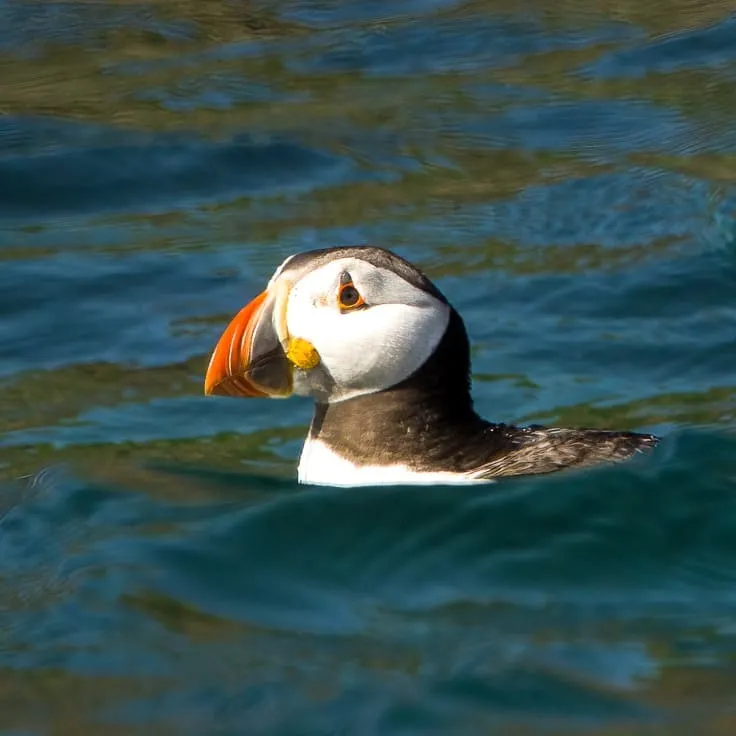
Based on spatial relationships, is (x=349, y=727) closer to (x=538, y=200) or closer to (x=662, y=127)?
(x=538, y=200)

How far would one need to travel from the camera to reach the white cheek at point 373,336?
6.64 m

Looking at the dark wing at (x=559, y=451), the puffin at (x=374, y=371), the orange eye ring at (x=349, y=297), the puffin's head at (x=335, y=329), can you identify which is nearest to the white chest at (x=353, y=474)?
the puffin at (x=374, y=371)

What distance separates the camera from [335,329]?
6.69 meters

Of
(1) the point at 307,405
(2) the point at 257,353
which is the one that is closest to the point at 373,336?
(2) the point at 257,353

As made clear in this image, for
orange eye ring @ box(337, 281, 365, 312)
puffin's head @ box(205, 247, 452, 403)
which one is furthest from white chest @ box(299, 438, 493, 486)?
orange eye ring @ box(337, 281, 365, 312)

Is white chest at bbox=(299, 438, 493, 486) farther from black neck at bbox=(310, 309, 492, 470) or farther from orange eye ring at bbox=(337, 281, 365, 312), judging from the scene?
orange eye ring at bbox=(337, 281, 365, 312)

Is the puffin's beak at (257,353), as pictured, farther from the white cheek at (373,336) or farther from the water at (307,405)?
the water at (307,405)

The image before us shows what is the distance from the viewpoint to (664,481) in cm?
641

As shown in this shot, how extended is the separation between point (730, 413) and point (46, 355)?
10.9 ft

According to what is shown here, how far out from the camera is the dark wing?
6.43 m

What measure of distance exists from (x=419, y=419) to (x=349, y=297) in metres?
0.48

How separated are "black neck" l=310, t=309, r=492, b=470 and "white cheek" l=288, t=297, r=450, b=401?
45mm

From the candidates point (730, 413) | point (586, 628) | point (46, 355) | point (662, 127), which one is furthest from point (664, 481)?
point (662, 127)

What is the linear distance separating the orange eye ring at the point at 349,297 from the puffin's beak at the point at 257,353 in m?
0.20
